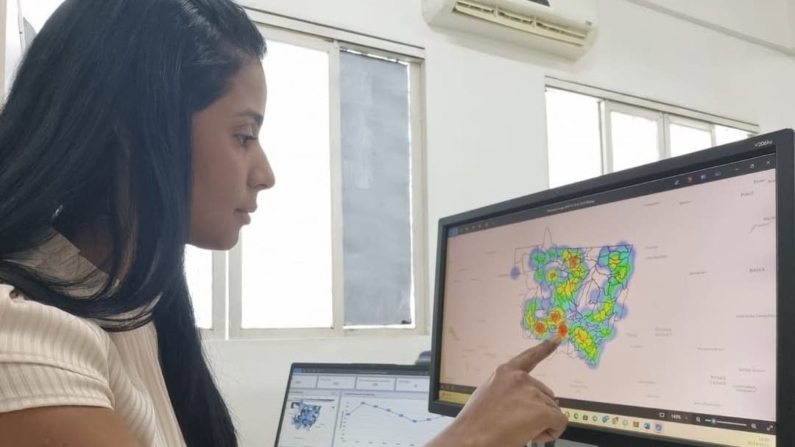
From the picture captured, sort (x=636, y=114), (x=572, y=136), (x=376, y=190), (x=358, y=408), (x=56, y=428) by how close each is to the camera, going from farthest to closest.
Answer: (x=636, y=114)
(x=572, y=136)
(x=376, y=190)
(x=358, y=408)
(x=56, y=428)

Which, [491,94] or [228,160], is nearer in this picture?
[228,160]

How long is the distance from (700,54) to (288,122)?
7.14 ft

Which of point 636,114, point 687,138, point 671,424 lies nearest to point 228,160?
point 671,424

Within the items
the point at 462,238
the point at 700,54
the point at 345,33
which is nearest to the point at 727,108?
the point at 700,54

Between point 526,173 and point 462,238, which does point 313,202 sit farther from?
point 462,238

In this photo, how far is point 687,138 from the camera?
3.25 metres

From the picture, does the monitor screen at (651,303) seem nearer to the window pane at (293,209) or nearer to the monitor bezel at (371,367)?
the monitor bezel at (371,367)

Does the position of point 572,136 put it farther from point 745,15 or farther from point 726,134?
point 745,15

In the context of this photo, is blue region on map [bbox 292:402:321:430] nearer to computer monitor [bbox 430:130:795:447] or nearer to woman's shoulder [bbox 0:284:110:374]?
computer monitor [bbox 430:130:795:447]

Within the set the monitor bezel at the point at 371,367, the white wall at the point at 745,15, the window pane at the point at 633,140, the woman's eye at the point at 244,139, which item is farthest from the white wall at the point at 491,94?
the woman's eye at the point at 244,139

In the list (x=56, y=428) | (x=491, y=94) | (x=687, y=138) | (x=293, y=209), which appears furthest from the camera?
(x=687, y=138)

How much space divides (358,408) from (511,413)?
63 cm

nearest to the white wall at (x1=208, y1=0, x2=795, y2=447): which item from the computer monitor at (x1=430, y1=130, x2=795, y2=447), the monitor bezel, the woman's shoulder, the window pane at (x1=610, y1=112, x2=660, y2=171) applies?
the window pane at (x1=610, y1=112, x2=660, y2=171)

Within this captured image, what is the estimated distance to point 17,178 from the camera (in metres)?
0.55
